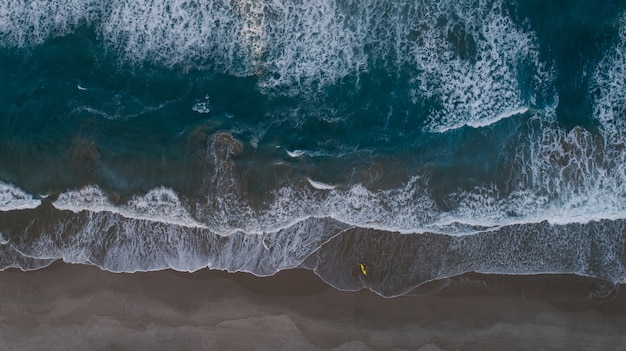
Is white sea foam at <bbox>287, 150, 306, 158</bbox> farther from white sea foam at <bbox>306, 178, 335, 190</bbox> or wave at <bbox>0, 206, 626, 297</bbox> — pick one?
wave at <bbox>0, 206, 626, 297</bbox>

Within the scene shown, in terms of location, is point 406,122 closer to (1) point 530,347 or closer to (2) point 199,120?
(2) point 199,120

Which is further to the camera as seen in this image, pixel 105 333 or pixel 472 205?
pixel 105 333

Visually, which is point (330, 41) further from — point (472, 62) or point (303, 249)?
point (303, 249)

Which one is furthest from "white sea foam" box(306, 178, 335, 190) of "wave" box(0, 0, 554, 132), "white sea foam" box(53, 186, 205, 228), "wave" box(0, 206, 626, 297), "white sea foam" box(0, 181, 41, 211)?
"white sea foam" box(0, 181, 41, 211)

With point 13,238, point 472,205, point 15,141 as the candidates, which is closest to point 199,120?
point 15,141

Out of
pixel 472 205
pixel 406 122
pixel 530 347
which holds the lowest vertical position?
pixel 530 347

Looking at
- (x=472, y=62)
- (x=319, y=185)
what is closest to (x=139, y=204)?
(x=319, y=185)
